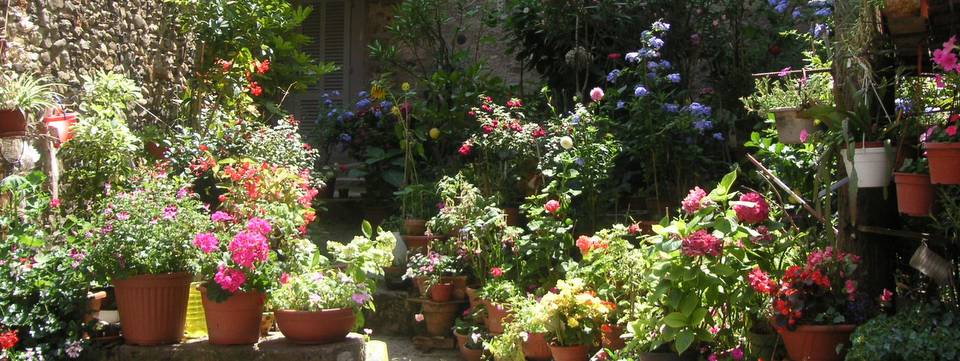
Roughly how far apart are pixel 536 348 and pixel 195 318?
1.84 meters

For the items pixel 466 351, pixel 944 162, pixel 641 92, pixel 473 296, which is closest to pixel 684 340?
pixel 944 162

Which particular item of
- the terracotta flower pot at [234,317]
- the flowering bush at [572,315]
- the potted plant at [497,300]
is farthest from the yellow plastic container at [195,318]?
the flowering bush at [572,315]

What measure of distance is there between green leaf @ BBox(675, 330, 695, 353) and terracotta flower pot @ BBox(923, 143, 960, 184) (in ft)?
3.71

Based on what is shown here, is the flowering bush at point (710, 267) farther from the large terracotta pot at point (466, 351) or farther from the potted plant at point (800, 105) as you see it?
the large terracotta pot at point (466, 351)

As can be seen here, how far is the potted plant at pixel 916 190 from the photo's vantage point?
333cm

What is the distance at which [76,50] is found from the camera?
551 cm

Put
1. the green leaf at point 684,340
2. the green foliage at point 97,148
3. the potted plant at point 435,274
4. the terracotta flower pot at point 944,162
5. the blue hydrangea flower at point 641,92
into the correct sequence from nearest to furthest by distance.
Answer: the terracotta flower pot at point 944,162, the green leaf at point 684,340, the green foliage at point 97,148, the potted plant at point 435,274, the blue hydrangea flower at point 641,92

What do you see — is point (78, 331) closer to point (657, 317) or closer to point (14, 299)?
point (14, 299)

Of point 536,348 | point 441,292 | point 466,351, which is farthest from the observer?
point 441,292

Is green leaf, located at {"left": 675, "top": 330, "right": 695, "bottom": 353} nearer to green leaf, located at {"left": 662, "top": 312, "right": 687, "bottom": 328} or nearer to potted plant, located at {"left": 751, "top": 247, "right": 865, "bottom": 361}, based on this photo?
green leaf, located at {"left": 662, "top": 312, "right": 687, "bottom": 328}

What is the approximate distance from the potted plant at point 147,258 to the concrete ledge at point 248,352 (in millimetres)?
64

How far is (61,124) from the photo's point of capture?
202 inches

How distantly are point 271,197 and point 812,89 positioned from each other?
313 cm

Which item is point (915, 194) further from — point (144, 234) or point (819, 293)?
point (144, 234)
